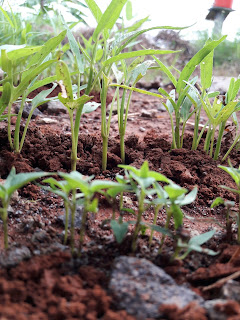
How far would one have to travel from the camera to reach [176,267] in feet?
2.25

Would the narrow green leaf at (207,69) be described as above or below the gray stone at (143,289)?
above

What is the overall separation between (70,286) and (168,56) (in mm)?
3853

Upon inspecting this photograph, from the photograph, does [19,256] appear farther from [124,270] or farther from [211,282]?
[211,282]

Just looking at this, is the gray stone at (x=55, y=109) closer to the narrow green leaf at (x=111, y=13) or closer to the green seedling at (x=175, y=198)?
the narrow green leaf at (x=111, y=13)

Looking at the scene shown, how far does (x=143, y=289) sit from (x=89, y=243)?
23 centimetres

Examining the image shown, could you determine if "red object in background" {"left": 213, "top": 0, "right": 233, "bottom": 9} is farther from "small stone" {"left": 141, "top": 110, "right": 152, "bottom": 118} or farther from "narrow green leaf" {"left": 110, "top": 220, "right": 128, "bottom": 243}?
"narrow green leaf" {"left": 110, "top": 220, "right": 128, "bottom": 243}

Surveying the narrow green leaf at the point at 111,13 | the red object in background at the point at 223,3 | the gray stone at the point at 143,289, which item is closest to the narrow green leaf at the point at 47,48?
the narrow green leaf at the point at 111,13

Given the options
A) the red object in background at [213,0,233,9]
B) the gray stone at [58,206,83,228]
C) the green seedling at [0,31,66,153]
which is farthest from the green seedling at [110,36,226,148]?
the red object in background at [213,0,233,9]

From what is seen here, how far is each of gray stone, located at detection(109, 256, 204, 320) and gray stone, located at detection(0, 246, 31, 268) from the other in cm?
20

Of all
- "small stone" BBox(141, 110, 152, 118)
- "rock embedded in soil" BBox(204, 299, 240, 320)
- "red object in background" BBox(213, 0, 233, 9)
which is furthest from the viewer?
"red object in background" BBox(213, 0, 233, 9)

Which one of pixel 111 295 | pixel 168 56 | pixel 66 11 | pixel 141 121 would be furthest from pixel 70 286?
pixel 168 56

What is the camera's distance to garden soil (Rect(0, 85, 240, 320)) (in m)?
0.55

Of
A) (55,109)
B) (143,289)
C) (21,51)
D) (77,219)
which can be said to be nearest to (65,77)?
(21,51)

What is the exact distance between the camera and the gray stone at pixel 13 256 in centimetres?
65
